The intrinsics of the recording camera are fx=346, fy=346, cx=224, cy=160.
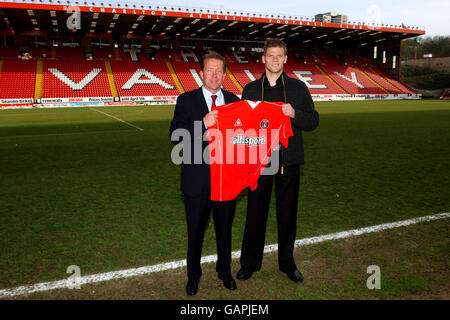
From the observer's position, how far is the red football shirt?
2662 millimetres

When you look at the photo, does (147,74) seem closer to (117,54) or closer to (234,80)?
(117,54)

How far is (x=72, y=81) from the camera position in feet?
104

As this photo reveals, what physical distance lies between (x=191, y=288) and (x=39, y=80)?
33339mm

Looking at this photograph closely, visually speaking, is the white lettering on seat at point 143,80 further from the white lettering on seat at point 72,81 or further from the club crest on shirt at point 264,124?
the club crest on shirt at point 264,124

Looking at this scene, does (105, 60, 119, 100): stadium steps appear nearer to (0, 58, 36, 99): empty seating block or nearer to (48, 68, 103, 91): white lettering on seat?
(48, 68, 103, 91): white lettering on seat

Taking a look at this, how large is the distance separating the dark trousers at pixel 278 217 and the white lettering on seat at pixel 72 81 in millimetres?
31356

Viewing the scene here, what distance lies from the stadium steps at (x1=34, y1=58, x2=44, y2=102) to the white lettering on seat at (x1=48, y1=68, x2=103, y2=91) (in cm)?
91

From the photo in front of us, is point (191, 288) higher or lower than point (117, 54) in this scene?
lower

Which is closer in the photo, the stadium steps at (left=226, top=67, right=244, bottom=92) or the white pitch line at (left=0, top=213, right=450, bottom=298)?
the white pitch line at (left=0, top=213, right=450, bottom=298)

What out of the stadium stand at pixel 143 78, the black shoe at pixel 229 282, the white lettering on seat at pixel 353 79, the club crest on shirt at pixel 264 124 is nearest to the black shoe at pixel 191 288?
the black shoe at pixel 229 282

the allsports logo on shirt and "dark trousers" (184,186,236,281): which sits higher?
the allsports logo on shirt

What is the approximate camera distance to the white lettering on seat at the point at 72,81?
3097 centimetres

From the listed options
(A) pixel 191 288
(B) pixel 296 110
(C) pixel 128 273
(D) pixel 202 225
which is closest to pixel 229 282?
(A) pixel 191 288

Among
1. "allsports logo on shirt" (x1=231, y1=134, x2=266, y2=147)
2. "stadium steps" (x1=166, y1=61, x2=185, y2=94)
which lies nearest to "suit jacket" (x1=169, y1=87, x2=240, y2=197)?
"allsports logo on shirt" (x1=231, y1=134, x2=266, y2=147)
